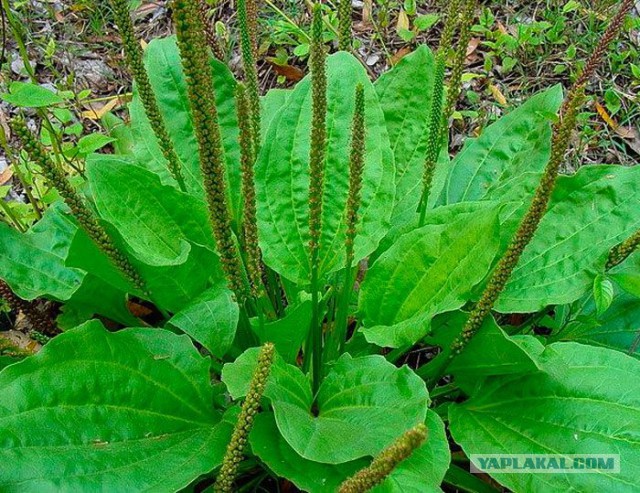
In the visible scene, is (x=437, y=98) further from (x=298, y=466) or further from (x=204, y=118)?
(x=298, y=466)

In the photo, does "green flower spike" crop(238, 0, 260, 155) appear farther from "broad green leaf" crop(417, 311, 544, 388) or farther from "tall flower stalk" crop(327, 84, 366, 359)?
"broad green leaf" crop(417, 311, 544, 388)

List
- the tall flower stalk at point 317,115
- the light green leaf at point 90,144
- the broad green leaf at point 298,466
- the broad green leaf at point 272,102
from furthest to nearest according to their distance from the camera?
the broad green leaf at point 272,102, the light green leaf at point 90,144, the broad green leaf at point 298,466, the tall flower stalk at point 317,115

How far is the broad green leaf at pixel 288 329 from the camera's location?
2.08 metres

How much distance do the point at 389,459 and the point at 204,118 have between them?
75 centimetres

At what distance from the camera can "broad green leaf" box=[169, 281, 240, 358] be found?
227 cm

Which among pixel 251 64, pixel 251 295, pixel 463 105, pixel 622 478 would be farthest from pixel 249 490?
pixel 463 105

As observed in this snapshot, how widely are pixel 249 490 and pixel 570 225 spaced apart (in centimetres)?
150

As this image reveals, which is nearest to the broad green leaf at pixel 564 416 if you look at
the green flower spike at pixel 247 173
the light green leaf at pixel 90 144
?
the green flower spike at pixel 247 173

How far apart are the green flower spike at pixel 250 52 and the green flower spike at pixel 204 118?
A: 51cm

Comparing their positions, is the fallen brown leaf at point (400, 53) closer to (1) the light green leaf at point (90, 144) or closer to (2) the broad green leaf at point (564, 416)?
(1) the light green leaf at point (90, 144)

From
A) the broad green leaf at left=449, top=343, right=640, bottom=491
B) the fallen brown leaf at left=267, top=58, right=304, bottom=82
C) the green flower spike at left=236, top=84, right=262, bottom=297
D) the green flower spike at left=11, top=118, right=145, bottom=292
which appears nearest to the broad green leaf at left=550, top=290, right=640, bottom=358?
the broad green leaf at left=449, top=343, right=640, bottom=491

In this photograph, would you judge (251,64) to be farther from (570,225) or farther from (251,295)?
(570,225)

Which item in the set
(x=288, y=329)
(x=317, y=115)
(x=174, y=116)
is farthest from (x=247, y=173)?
(x=174, y=116)

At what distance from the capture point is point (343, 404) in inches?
83.7
